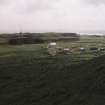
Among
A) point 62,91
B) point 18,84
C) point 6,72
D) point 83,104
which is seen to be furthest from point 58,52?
point 83,104

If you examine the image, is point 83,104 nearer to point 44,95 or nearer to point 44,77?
point 44,95

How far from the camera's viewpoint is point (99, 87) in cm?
920

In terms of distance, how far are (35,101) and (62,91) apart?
1428 millimetres

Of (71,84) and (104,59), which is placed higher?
(104,59)

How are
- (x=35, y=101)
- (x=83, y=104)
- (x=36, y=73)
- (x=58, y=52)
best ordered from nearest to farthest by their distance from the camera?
(x=83, y=104) → (x=35, y=101) → (x=36, y=73) → (x=58, y=52)

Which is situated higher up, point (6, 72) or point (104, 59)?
point (104, 59)

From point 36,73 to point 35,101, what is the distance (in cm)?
481

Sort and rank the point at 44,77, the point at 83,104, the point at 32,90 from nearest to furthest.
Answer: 1. the point at 83,104
2. the point at 32,90
3. the point at 44,77

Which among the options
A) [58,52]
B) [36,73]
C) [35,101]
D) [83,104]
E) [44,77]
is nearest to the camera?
[83,104]

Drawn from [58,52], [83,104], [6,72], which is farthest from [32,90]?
[58,52]

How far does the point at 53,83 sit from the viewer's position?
10.7 meters

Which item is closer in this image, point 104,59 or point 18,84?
point 18,84

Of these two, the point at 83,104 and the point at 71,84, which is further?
the point at 71,84

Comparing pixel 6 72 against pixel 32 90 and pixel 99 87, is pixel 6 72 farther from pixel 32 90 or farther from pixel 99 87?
pixel 99 87
